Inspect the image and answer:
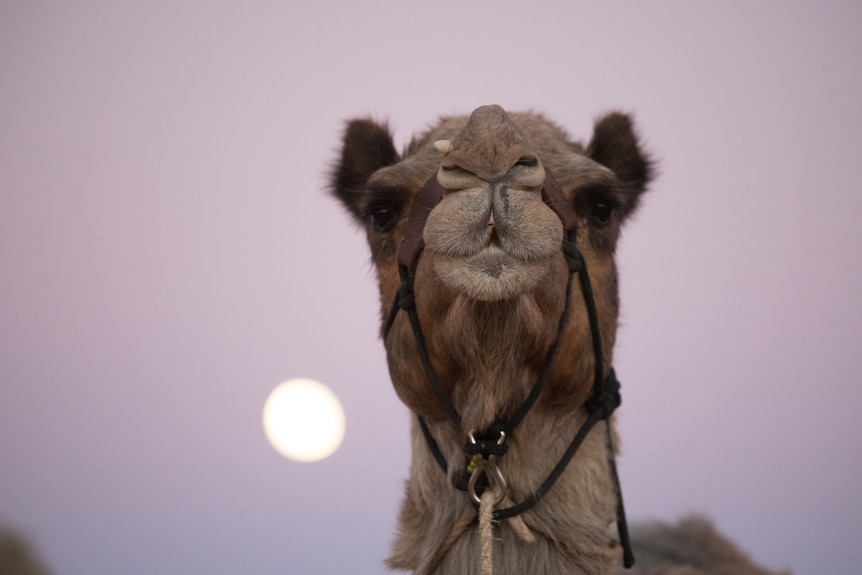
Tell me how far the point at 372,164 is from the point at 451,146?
4.89ft

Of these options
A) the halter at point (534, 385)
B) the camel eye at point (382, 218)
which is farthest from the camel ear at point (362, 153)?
the halter at point (534, 385)

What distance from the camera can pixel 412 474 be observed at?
332 cm

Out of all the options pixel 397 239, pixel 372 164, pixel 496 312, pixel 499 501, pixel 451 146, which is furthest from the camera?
pixel 372 164

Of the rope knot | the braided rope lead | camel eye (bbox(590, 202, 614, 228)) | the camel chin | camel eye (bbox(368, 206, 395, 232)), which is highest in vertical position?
camel eye (bbox(590, 202, 614, 228))

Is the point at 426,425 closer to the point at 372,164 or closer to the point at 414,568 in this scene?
the point at 414,568

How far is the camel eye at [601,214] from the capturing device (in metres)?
3.23

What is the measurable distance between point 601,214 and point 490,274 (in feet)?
3.54

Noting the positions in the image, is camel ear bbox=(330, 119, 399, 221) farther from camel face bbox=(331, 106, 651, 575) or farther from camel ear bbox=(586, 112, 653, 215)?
camel ear bbox=(586, 112, 653, 215)

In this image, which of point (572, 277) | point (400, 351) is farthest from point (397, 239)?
point (572, 277)

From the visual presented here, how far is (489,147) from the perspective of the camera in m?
2.35

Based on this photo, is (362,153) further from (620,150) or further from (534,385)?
(534,385)

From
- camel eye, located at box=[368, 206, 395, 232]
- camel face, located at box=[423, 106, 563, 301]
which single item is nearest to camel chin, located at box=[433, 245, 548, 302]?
camel face, located at box=[423, 106, 563, 301]

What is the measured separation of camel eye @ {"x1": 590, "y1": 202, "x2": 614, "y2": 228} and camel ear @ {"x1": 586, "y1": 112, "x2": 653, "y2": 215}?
0.57 metres

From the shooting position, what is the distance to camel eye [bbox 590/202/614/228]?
3.23 metres
